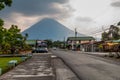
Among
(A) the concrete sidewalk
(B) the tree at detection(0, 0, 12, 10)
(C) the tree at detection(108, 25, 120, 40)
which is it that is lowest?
(A) the concrete sidewalk

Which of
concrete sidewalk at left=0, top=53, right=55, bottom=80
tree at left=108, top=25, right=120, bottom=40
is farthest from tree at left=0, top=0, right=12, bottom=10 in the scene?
tree at left=108, top=25, right=120, bottom=40

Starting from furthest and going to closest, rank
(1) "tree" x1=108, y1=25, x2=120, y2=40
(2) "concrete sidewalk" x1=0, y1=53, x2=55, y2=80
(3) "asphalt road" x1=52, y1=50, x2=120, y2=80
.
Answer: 1. (1) "tree" x1=108, y1=25, x2=120, y2=40
2. (3) "asphalt road" x1=52, y1=50, x2=120, y2=80
3. (2) "concrete sidewalk" x1=0, y1=53, x2=55, y2=80

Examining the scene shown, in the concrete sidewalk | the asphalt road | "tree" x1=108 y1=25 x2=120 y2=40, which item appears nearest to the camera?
the concrete sidewalk

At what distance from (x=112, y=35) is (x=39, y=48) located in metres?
→ 70.8

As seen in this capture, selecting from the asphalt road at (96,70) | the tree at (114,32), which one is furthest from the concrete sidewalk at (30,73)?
the tree at (114,32)

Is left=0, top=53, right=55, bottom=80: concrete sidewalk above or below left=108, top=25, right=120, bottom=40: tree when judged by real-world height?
below

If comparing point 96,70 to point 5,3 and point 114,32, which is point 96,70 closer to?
point 5,3

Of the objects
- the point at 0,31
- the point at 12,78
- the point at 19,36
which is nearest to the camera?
the point at 12,78

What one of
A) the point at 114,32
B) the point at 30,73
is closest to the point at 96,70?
the point at 30,73

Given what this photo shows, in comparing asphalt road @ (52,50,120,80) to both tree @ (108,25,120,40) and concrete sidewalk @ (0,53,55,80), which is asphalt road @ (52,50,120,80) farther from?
tree @ (108,25,120,40)

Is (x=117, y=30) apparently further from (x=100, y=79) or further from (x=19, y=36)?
(x=100, y=79)

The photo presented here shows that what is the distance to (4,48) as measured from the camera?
80.6 meters

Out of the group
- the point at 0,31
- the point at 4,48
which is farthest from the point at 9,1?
the point at 4,48

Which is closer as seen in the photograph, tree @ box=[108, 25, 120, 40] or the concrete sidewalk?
the concrete sidewalk
